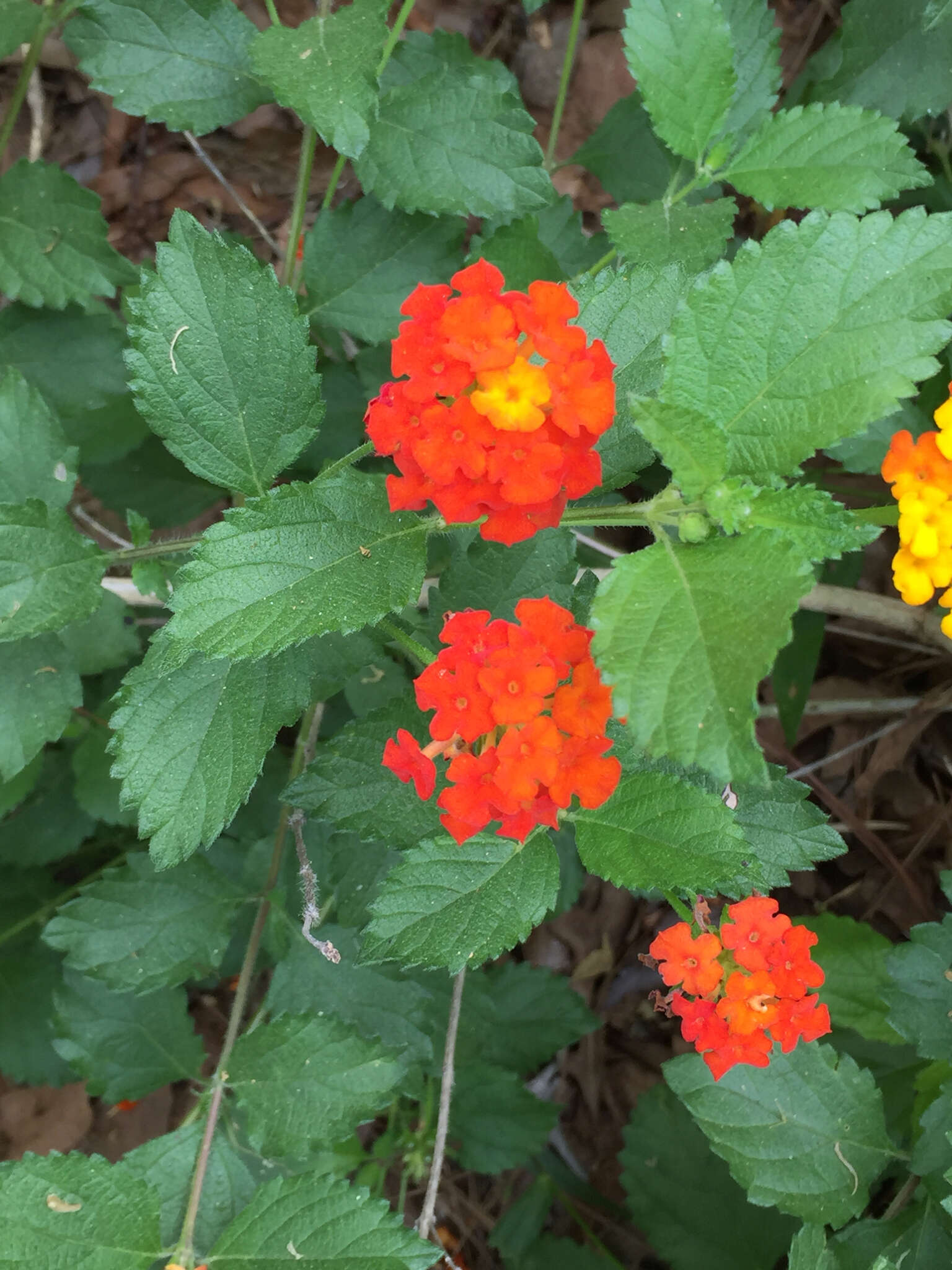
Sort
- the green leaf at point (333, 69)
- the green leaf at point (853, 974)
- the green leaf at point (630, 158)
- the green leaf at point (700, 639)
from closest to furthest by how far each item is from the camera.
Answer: the green leaf at point (700, 639), the green leaf at point (333, 69), the green leaf at point (853, 974), the green leaf at point (630, 158)

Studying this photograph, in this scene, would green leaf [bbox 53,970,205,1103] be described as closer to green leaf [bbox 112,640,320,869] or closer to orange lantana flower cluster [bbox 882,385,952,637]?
green leaf [bbox 112,640,320,869]

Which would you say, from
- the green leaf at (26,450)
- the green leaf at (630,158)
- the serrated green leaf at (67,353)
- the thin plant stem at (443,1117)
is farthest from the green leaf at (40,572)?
the green leaf at (630,158)

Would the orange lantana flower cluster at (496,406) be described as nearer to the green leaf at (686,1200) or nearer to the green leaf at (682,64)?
the green leaf at (682,64)

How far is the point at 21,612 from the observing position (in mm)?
1636

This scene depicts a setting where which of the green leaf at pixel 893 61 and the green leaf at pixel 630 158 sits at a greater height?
the green leaf at pixel 893 61

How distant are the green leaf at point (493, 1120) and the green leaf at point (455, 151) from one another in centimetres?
191

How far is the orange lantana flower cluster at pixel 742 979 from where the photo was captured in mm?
1392

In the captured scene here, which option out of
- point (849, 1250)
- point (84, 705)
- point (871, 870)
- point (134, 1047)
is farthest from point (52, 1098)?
point (871, 870)

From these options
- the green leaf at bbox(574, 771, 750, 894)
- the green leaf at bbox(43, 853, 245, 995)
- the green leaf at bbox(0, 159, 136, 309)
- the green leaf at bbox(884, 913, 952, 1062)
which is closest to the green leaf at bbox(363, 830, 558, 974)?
the green leaf at bbox(574, 771, 750, 894)

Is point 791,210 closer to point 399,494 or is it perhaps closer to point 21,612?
point 399,494

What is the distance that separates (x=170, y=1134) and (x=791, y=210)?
2.63 meters

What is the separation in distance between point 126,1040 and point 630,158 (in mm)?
2245

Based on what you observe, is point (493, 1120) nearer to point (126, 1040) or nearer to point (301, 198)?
point (126, 1040)

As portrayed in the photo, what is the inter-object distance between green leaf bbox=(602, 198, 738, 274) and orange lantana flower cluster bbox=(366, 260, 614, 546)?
0.60 meters
